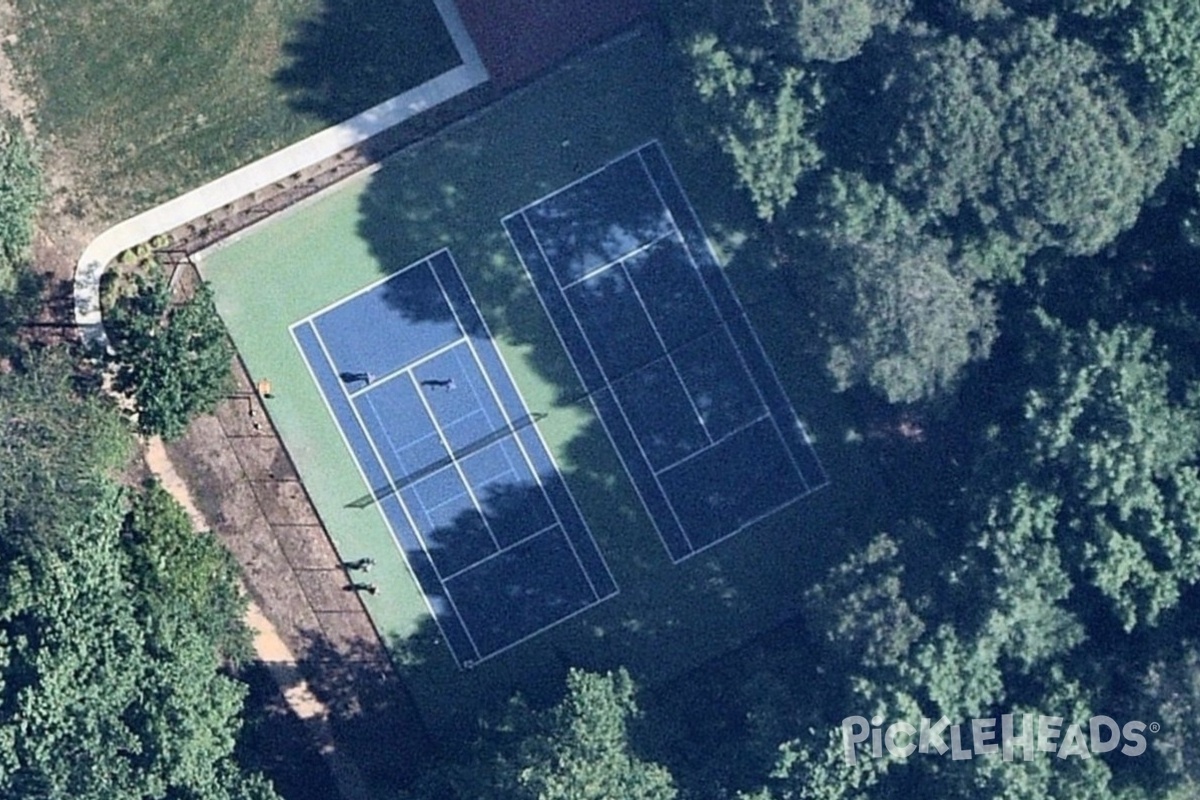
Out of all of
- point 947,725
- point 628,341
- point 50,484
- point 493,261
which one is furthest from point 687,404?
point 50,484

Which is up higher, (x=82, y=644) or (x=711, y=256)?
(x=711, y=256)

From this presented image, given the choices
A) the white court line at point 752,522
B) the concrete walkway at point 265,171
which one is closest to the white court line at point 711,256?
the white court line at point 752,522

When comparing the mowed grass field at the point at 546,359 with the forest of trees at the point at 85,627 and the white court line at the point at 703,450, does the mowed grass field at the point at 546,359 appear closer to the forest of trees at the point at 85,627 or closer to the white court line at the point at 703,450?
the white court line at the point at 703,450

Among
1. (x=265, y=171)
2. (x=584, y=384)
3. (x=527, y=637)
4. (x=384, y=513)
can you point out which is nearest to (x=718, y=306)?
(x=584, y=384)

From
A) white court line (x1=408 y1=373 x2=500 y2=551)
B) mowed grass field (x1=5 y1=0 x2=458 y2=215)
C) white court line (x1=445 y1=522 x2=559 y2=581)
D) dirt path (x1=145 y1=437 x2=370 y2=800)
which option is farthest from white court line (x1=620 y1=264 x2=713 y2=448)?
dirt path (x1=145 y1=437 x2=370 y2=800)

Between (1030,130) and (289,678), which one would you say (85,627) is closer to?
(289,678)

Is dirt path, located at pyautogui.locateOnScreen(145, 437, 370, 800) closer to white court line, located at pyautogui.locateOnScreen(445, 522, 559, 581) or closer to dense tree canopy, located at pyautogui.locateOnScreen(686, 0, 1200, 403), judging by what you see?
white court line, located at pyautogui.locateOnScreen(445, 522, 559, 581)

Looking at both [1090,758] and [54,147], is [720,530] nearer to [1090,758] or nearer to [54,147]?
[1090,758]
